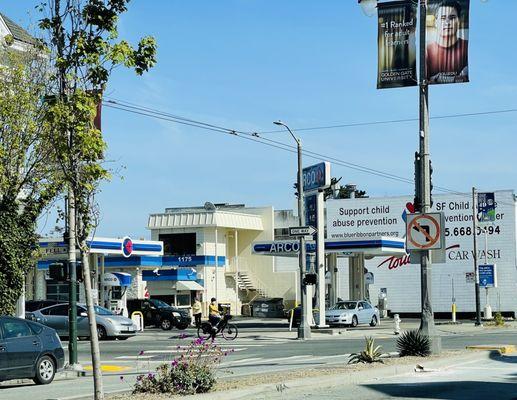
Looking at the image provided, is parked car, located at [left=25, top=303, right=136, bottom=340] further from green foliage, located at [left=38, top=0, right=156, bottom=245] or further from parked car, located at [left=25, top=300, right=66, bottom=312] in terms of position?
green foliage, located at [left=38, top=0, right=156, bottom=245]

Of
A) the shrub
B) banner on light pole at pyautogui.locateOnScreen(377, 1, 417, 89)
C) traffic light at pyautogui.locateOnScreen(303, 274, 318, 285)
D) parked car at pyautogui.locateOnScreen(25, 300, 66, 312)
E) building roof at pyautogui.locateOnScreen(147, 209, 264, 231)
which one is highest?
banner on light pole at pyautogui.locateOnScreen(377, 1, 417, 89)

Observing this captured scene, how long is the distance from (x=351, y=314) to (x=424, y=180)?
25.1 m

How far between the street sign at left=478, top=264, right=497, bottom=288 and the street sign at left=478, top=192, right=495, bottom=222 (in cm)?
283

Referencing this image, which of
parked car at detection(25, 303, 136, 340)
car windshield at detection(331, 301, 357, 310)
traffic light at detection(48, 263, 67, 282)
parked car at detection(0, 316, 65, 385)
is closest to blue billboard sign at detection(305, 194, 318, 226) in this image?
car windshield at detection(331, 301, 357, 310)

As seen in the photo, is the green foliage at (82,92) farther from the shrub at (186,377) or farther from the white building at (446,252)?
the white building at (446,252)

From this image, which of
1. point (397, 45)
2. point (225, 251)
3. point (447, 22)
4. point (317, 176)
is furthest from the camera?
point (225, 251)

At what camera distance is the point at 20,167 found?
25656 mm

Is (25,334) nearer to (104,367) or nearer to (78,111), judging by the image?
(104,367)

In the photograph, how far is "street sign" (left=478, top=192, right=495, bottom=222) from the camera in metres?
52.6

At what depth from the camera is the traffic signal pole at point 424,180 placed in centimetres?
2098

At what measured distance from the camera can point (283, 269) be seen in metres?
68.7

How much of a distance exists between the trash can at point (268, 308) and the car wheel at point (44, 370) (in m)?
41.1

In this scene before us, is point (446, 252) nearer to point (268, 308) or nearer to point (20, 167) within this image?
point (268, 308)

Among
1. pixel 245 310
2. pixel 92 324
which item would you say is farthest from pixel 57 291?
pixel 92 324
